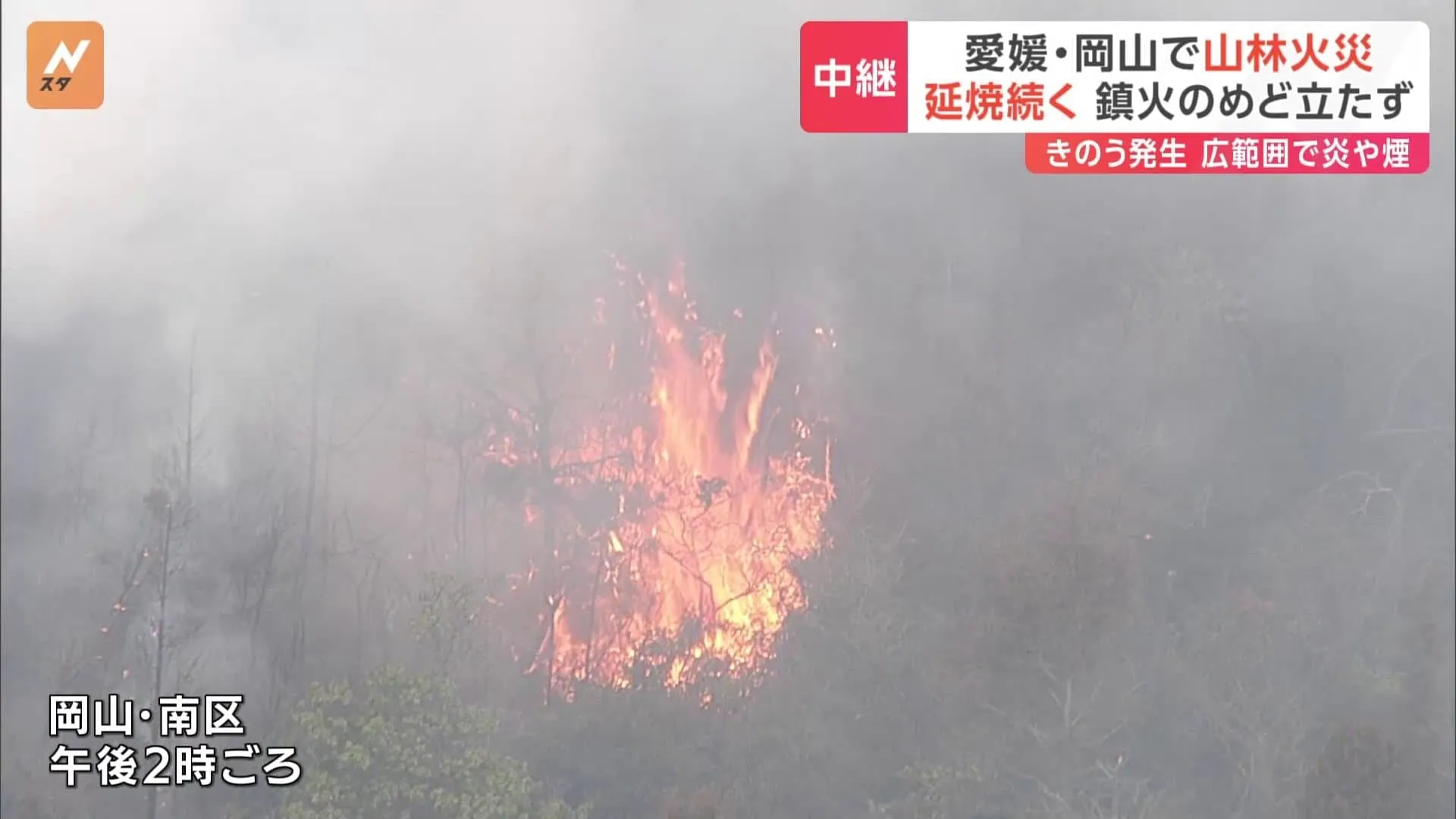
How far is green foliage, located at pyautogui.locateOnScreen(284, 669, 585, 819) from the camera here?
16109 mm

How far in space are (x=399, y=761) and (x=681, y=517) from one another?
11135 millimetres

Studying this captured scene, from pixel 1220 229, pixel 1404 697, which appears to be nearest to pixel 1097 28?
pixel 1404 697

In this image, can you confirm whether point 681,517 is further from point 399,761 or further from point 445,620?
point 399,761

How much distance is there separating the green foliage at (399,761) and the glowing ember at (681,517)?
663 centimetres

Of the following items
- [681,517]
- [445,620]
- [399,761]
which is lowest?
[399,761]

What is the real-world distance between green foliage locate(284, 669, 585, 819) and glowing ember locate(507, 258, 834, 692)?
6634mm

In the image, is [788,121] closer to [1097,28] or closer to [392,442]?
[392,442]

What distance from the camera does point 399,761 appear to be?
16359 millimetres

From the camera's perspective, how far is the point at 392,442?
25.9 metres

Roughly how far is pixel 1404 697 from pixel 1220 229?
11.1m
